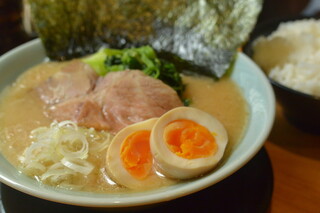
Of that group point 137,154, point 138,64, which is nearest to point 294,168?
point 137,154

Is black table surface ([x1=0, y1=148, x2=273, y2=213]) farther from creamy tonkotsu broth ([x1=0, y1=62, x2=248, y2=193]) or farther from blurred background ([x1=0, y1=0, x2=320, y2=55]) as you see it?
blurred background ([x1=0, y1=0, x2=320, y2=55])

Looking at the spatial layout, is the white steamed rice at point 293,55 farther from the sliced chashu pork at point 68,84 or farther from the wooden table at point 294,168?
the sliced chashu pork at point 68,84

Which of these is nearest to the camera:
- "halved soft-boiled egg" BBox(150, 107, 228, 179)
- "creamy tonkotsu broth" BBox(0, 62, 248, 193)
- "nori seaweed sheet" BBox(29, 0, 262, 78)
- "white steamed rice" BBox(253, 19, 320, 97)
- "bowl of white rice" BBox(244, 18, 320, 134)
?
"halved soft-boiled egg" BBox(150, 107, 228, 179)

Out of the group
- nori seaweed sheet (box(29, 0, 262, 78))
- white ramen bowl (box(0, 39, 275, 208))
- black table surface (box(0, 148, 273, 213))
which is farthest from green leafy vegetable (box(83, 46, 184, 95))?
black table surface (box(0, 148, 273, 213))

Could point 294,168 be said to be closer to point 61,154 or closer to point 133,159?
point 133,159

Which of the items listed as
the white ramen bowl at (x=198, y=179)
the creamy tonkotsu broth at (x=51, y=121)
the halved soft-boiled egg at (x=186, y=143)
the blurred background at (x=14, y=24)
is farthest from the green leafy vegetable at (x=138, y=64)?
the blurred background at (x=14, y=24)
